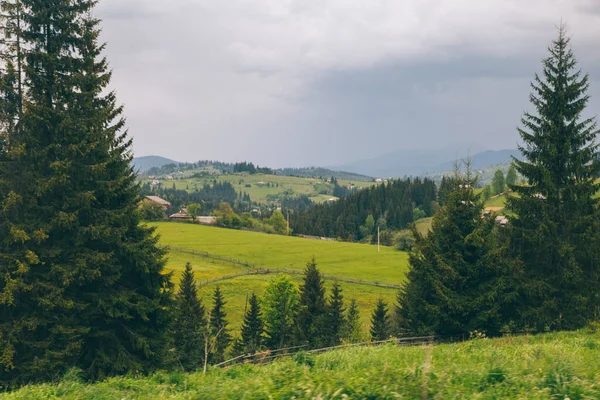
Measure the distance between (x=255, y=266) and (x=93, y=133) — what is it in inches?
2745

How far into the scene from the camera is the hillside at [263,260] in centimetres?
6831

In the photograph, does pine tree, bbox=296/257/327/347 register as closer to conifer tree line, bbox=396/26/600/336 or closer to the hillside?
the hillside

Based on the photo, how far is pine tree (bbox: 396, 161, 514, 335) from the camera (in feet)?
80.1

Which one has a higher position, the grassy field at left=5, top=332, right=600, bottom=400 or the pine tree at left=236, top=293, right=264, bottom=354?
the grassy field at left=5, top=332, right=600, bottom=400

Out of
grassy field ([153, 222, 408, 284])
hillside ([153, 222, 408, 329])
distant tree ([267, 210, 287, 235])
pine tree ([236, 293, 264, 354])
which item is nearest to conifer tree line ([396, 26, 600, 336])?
pine tree ([236, 293, 264, 354])

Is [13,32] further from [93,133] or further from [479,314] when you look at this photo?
[479,314]

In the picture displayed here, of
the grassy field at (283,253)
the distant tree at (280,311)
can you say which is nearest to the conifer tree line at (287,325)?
the distant tree at (280,311)

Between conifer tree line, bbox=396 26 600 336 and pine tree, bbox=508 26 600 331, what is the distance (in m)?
0.05

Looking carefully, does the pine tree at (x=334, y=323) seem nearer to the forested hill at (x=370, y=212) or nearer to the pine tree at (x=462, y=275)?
the pine tree at (x=462, y=275)

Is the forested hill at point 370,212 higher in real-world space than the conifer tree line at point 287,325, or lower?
higher

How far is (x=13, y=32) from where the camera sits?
62.6 ft

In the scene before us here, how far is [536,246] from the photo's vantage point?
81.6ft

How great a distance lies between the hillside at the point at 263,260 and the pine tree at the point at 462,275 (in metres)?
32.3

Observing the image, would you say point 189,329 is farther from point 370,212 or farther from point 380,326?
point 370,212
